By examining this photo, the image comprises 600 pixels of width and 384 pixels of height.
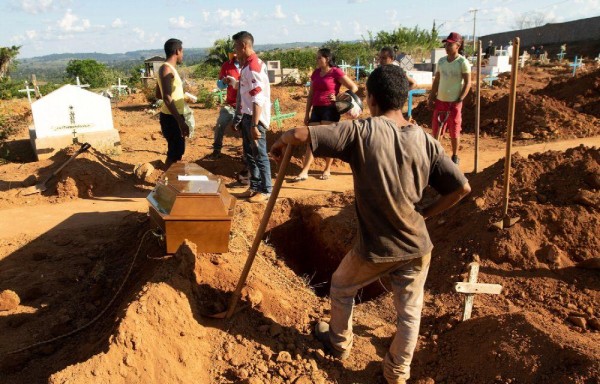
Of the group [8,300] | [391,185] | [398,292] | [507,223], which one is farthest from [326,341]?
[8,300]

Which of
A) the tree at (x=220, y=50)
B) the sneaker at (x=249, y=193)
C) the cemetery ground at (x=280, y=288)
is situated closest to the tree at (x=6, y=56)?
the tree at (x=220, y=50)

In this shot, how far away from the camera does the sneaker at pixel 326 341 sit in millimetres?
3121

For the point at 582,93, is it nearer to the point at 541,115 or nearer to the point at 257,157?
Answer: the point at 541,115

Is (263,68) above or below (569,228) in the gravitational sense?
above

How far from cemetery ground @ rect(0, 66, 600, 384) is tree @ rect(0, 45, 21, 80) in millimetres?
29722

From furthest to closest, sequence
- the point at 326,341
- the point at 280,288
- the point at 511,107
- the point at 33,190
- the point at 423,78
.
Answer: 1. the point at 423,78
2. the point at 33,190
3. the point at 511,107
4. the point at 280,288
5. the point at 326,341

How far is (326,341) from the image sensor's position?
3.20 m

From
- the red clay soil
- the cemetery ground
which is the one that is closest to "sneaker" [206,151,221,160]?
the cemetery ground

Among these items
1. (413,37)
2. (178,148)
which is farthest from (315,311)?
(413,37)

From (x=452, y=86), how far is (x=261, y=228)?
461 cm

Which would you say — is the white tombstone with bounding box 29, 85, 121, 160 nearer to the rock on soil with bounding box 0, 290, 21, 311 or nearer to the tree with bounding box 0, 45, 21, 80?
the rock on soil with bounding box 0, 290, 21, 311

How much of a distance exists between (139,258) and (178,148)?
2124 mm

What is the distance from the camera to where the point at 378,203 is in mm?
2523

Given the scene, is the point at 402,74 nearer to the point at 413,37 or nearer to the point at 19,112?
the point at 19,112
